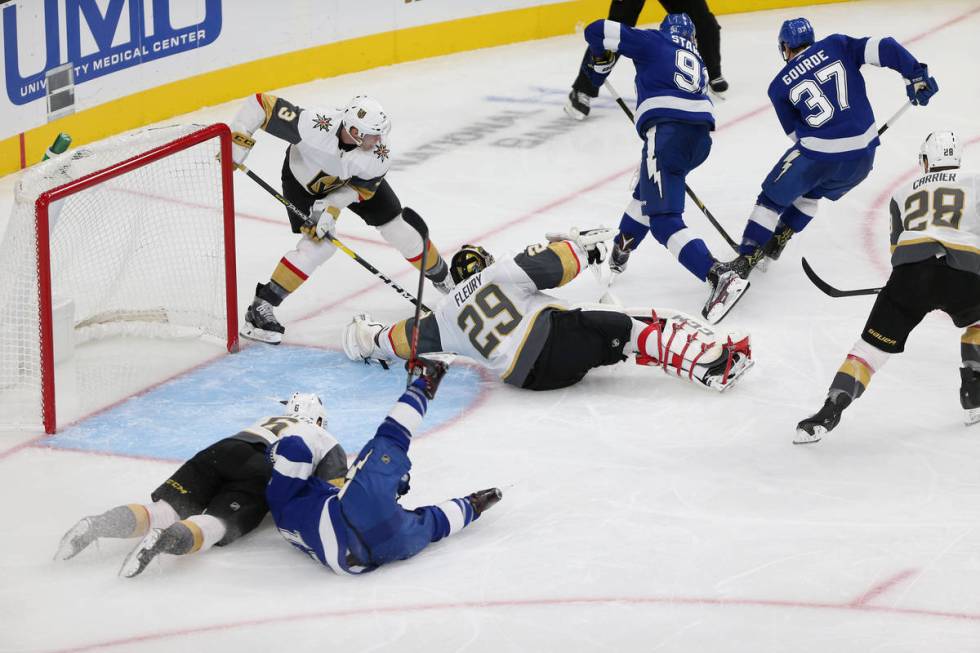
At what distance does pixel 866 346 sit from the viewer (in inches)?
170

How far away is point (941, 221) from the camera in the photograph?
4.29 m

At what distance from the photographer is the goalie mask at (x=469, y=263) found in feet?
15.9

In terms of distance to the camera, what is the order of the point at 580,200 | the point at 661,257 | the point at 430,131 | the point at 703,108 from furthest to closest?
1. the point at 430,131
2. the point at 580,200
3. the point at 661,257
4. the point at 703,108

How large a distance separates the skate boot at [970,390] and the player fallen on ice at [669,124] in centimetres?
110

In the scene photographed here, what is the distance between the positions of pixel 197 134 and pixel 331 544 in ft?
6.15

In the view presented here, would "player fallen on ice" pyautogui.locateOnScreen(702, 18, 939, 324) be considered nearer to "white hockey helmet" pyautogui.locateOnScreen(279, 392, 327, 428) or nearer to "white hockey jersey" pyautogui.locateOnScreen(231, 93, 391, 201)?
"white hockey jersey" pyautogui.locateOnScreen(231, 93, 391, 201)

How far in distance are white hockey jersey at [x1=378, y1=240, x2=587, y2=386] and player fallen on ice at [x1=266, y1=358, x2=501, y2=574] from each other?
35.4 inches

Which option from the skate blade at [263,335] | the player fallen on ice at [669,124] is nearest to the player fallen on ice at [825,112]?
the player fallen on ice at [669,124]

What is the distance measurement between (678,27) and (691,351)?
1492 millimetres

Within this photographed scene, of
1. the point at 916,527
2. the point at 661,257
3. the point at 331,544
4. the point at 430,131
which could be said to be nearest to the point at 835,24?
the point at 430,131

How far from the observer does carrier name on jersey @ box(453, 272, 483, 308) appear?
15.1ft

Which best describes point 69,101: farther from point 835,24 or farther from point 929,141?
point 835,24

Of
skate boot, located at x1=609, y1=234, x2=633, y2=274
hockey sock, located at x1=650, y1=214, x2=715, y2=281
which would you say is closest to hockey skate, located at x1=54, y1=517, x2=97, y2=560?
hockey sock, located at x1=650, y1=214, x2=715, y2=281

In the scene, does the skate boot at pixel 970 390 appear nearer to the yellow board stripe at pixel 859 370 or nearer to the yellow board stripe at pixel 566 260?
the yellow board stripe at pixel 859 370
